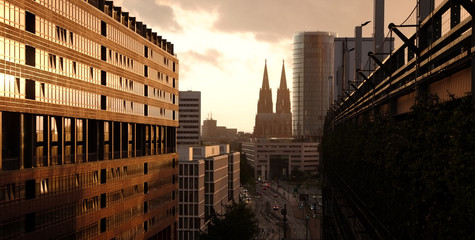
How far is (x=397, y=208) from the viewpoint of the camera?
69.9 ft

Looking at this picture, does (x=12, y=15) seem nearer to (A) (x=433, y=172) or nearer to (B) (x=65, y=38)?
(B) (x=65, y=38)

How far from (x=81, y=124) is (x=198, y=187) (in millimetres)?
65376

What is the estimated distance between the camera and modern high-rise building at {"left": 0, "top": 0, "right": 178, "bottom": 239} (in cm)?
5472

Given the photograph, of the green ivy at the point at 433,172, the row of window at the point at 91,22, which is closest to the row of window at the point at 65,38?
the row of window at the point at 91,22

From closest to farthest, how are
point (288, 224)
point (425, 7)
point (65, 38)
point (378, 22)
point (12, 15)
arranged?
point (425, 7) < point (378, 22) < point (12, 15) < point (65, 38) < point (288, 224)

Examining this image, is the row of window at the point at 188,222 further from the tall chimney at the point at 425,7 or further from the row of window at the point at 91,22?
the tall chimney at the point at 425,7

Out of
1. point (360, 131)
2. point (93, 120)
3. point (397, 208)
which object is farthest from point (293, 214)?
point (397, 208)

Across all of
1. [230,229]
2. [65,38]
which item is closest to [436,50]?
[65,38]

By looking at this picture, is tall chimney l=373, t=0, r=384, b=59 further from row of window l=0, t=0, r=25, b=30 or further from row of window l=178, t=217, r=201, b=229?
row of window l=178, t=217, r=201, b=229

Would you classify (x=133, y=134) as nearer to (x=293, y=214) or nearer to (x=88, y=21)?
(x=88, y=21)

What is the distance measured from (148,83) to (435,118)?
3282 inches

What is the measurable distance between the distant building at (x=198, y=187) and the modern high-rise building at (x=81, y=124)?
85.0 feet

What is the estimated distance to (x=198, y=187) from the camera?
135 meters

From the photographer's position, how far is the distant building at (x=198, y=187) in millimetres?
134750
